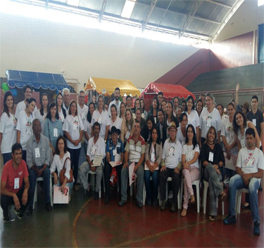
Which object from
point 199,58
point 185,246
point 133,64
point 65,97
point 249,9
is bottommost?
point 185,246

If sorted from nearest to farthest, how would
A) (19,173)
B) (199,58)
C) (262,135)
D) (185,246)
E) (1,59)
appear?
(185,246)
(19,173)
(262,135)
(1,59)
(199,58)

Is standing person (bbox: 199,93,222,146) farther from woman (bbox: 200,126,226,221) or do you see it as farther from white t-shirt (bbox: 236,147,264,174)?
white t-shirt (bbox: 236,147,264,174)

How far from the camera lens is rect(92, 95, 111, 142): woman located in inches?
155

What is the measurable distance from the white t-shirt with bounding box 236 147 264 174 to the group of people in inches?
0.4

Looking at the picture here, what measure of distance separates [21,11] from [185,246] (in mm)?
10592

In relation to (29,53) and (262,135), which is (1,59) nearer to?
(29,53)

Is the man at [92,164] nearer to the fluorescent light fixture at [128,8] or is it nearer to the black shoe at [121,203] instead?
the black shoe at [121,203]

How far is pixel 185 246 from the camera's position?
2.15 metres

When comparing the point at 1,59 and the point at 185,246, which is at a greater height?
the point at 1,59

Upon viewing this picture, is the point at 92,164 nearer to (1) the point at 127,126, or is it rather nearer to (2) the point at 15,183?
(1) the point at 127,126

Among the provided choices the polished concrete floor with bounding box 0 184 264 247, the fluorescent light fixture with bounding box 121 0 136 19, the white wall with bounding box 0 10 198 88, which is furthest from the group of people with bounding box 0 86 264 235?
the fluorescent light fixture with bounding box 121 0 136 19

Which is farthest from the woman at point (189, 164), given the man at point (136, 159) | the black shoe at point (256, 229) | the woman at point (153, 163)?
the black shoe at point (256, 229)

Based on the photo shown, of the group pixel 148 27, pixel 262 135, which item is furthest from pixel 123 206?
pixel 148 27

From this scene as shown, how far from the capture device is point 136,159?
10.9 feet
